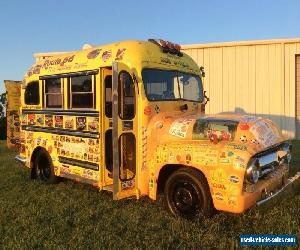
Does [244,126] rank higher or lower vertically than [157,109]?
lower

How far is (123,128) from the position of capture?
6340 mm

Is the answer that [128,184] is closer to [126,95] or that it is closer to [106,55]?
[126,95]

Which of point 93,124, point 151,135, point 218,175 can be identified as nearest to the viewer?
point 218,175

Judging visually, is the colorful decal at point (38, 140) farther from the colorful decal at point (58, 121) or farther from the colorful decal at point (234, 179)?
the colorful decal at point (234, 179)

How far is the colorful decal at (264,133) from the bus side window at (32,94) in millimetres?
5098

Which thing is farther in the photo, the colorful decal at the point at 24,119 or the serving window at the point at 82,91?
the colorful decal at the point at 24,119

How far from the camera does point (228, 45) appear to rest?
19641mm

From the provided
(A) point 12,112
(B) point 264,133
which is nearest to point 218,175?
(B) point 264,133

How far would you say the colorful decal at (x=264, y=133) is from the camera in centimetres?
536

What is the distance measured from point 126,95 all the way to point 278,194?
2.82 meters

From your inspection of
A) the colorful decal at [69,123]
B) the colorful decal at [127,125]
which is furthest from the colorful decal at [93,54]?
the colorful decal at [127,125]

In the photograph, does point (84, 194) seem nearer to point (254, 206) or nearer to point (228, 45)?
point (254, 206)

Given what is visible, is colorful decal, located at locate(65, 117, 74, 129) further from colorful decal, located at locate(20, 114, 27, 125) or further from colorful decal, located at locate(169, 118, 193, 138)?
colorful decal, located at locate(169, 118, 193, 138)

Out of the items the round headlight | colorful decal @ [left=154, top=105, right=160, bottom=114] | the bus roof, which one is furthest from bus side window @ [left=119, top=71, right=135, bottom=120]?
the round headlight
